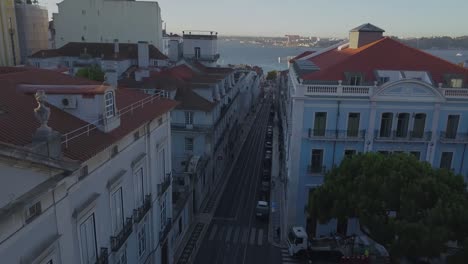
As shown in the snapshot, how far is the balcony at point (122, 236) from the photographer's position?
71.7 ft

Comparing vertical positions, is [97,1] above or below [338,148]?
above

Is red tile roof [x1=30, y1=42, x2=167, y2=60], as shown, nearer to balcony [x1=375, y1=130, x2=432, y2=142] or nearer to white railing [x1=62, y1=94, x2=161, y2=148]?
white railing [x1=62, y1=94, x2=161, y2=148]

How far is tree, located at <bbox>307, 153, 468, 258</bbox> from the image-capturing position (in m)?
24.6

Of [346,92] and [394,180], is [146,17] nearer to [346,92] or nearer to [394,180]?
[346,92]

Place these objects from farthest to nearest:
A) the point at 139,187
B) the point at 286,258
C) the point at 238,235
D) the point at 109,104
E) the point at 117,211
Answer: the point at 238,235, the point at 286,258, the point at 139,187, the point at 117,211, the point at 109,104

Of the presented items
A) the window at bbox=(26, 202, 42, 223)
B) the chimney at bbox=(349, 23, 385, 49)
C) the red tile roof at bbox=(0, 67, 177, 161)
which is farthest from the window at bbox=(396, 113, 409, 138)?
the window at bbox=(26, 202, 42, 223)

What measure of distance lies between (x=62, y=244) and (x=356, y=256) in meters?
26.5

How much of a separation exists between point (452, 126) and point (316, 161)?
13.7 metres

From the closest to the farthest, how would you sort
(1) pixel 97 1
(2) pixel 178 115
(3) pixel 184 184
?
1. (3) pixel 184 184
2. (2) pixel 178 115
3. (1) pixel 97 1

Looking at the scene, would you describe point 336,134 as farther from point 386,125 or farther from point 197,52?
point 197,52

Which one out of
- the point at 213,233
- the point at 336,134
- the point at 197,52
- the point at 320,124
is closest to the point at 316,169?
the point at 336,134

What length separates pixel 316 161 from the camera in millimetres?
39688

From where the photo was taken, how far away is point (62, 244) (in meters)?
16.1

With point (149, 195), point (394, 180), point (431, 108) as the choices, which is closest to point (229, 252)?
point (149, 195)
